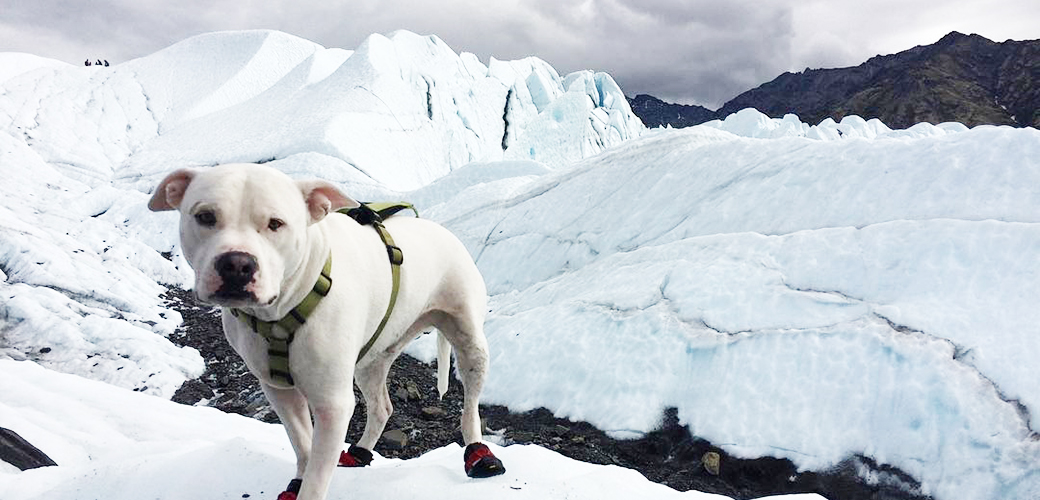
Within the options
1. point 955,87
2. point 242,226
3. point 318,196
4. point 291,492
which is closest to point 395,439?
point 291,492

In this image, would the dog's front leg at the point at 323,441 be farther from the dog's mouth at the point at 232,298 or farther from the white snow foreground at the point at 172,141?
the white snow foreground at the point at 172,141

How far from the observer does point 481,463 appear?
3.09 metres

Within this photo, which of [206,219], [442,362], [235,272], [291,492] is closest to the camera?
[235,272]

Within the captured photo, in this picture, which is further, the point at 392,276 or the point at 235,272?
the point at 392,276

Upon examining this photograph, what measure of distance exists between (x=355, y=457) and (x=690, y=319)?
216 inches

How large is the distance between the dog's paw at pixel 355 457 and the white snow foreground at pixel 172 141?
240 inches

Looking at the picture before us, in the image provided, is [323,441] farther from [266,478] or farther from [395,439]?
[395,439]

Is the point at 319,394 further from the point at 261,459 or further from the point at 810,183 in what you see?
the point at 810,183

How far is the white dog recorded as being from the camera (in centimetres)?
190

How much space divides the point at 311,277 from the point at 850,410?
19.2 feet

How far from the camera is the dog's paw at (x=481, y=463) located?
3092mm

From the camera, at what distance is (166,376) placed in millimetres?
8398

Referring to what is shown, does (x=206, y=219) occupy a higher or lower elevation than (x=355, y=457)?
higher

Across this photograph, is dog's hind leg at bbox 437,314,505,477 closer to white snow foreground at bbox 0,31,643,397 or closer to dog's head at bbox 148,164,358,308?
dog's head at bbox 148,164,358,308
